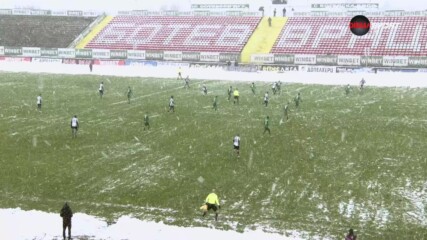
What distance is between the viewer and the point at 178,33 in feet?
257

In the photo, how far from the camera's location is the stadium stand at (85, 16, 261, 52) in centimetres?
7331

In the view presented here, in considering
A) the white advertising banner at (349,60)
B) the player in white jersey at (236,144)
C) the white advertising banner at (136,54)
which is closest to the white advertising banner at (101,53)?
the white advertising banner at (136,54)

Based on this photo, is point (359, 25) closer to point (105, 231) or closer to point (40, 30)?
point (105, 231)

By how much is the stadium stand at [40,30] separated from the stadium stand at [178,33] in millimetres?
4465

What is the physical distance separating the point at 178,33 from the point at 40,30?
22.4 m

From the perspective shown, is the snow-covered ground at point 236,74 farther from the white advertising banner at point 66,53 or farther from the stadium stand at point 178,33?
the stadium stand at point 178,33

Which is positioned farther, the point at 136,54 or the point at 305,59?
the point at 136,54

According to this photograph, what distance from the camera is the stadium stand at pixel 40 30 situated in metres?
77.1

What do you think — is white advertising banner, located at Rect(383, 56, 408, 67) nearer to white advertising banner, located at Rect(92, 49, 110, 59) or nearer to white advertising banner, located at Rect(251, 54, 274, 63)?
white advertising banner, located at Rect(251, 54, 274, 63)

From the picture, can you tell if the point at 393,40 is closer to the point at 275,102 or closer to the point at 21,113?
the point at 275,102

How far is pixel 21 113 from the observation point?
34125 millimetres

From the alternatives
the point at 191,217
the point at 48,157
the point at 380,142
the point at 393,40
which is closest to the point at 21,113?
the point at 48,157

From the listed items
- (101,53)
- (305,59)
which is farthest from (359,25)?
(101,53)

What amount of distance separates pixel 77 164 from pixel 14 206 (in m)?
5.10
